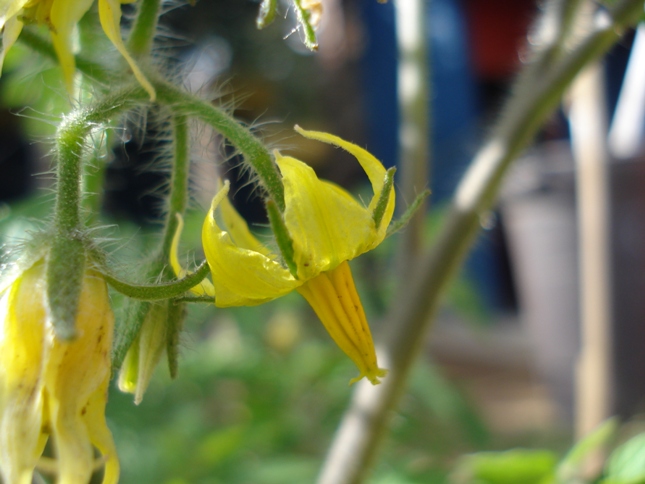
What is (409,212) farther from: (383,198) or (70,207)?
(70,207)

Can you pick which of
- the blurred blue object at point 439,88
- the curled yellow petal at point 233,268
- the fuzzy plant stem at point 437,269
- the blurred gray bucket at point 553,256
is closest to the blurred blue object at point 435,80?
the blurred blue object at point 439,88

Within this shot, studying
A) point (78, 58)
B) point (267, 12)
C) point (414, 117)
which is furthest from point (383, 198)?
point (414, 117)

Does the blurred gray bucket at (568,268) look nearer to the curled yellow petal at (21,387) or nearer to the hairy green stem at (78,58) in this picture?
the hairy green stem at (78,58)

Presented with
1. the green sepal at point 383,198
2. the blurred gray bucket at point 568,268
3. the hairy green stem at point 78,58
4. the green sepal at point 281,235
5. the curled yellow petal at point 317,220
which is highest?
the blurred gray bucket at point 568,268

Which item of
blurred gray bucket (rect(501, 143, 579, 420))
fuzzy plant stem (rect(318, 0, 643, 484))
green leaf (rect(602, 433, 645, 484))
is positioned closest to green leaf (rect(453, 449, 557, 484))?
green leaf (rect(602, 433, 645, 484))

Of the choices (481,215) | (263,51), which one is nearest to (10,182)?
(263,51)

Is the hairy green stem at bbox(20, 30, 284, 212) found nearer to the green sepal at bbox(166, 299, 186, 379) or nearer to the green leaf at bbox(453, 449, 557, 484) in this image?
the green sepal at bbox(166, 299, 186, 379)
